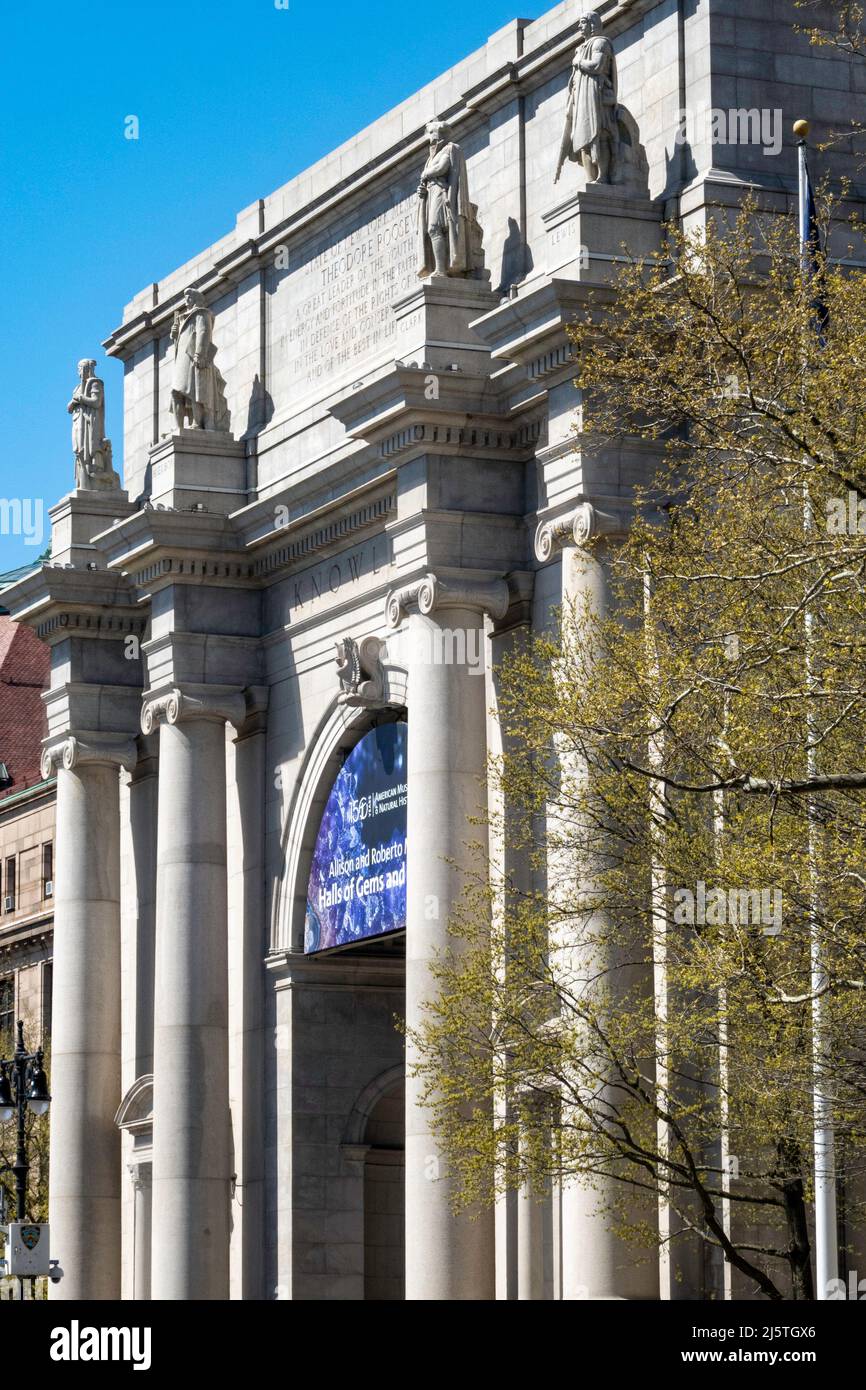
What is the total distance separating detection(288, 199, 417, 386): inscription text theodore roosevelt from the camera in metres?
56.8

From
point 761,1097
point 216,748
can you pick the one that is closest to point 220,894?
point 216,748

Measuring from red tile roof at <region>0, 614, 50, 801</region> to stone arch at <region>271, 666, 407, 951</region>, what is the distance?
209 ft

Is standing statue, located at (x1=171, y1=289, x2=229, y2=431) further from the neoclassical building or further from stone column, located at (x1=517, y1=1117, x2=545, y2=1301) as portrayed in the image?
stone column, located at (x1=517, y1=1117, x2=545, y2=1301)

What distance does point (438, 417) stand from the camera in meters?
49.6

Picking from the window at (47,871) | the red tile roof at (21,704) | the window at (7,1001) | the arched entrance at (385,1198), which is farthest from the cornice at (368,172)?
the red tile roof at (21,704)

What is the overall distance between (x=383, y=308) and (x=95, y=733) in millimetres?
12249

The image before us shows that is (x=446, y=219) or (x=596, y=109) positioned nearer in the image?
(x=596, y=109)

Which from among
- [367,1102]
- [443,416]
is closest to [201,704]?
[367,1102]

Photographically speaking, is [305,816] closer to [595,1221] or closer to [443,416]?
[443,416]

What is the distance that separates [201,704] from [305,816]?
3.13 m

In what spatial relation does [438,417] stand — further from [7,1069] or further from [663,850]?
[7,1069]

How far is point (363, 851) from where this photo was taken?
55469 millimetres

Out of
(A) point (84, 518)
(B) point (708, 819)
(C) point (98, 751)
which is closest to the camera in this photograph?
(B) point (708, 819)
